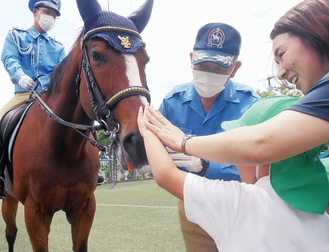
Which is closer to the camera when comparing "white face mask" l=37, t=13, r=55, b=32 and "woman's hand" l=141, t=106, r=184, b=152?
"woman's hand" l=141, t=106, r=184, b=152

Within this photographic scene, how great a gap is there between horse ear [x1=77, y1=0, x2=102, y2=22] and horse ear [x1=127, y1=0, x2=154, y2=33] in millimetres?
348

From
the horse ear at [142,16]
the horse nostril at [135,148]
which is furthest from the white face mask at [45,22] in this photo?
the horse nostril at [135,148]

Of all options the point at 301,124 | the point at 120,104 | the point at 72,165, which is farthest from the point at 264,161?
the point at 72,165

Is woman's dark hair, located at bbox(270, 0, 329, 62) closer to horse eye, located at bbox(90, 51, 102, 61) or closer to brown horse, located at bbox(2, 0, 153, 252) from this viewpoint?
brown horse, located at bbox(2, 0, 153, 252)

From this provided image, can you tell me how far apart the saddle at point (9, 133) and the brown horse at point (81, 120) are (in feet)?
0.27

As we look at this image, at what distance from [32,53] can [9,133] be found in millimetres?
1034

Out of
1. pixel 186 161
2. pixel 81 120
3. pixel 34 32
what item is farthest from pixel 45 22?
pixel 186 161

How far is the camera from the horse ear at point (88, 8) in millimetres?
2652

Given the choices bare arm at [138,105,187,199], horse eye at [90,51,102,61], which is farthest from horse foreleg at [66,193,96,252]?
bare arm at [138,105,187,199]

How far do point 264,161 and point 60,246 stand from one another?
17.7ft

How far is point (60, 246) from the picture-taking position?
579 cm

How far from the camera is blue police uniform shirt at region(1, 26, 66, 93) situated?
3984 mm

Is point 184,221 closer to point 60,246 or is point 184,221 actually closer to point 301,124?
point 301,124

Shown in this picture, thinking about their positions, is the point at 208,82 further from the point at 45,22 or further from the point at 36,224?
the point at 45,22
